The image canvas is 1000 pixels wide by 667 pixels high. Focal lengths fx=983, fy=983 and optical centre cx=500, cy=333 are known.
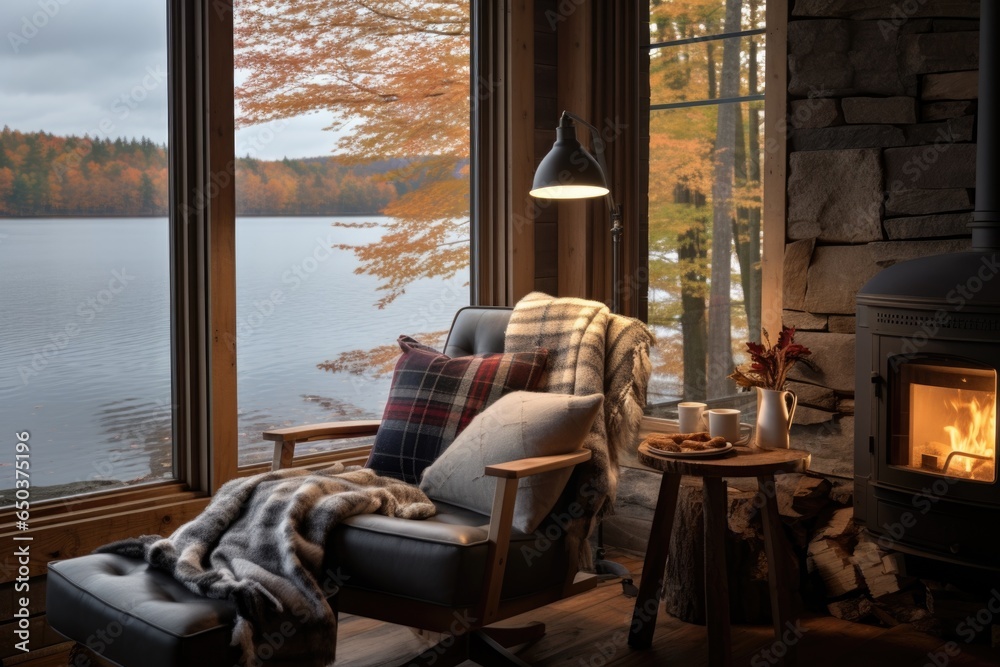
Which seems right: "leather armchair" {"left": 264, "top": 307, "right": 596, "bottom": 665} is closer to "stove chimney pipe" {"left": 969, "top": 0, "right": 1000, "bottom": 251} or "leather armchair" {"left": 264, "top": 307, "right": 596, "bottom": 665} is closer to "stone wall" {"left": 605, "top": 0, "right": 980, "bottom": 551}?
"stone wall" {"left": 605, "top": 0, "right": 980, "bottom": 551}

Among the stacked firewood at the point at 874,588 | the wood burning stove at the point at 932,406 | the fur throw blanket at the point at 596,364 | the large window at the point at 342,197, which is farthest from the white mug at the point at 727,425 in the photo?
the large window at the point at 342,197

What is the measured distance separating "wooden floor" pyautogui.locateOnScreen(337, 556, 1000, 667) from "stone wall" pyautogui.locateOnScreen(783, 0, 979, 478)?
532 millimetres

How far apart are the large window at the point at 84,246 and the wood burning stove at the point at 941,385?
7.01ft

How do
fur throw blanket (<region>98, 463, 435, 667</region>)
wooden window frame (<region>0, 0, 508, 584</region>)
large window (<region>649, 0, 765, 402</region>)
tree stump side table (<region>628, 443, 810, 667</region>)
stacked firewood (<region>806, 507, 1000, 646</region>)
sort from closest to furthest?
fur throw blanket (<region>98, 463, 435, 667</region>)
tree stump side table (<region>628, 443, 810, 667</region>)
stacked firewood (<region>806, 507, 1000, 646</region>)
wooden window frame (<region>0, 0, 508, 584</region>)
large window (<region>649, 0, 765, 402</region>)

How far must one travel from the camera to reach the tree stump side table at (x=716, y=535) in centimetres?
258

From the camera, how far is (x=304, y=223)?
3291 mm

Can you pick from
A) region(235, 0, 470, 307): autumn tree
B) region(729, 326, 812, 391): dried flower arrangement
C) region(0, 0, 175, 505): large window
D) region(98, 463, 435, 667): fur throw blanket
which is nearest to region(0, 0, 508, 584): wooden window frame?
region(0, 0, 175, 505): large window

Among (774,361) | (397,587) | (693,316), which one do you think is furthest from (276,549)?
(693,316)

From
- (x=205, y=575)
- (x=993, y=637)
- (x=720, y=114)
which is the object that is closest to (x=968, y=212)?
(x=720, y=114)

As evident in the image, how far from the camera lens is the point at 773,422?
279 centimetres

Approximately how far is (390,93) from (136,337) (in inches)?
48.8

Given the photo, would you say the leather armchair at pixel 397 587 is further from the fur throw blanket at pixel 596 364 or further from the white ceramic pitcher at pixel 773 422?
the white ceramic pitcher at pixel 773 422


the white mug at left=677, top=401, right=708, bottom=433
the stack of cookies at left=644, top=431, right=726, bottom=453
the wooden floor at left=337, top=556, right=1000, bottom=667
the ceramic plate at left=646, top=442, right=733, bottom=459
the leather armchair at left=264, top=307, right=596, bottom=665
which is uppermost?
the white mug at left=677, top=401, right=708, bottom=433

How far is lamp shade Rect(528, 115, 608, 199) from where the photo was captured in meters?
2.99
